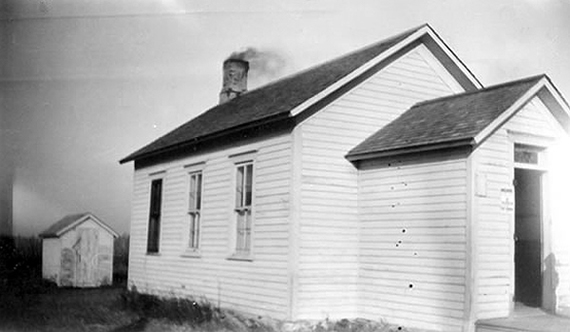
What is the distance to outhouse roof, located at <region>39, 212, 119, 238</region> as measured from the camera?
462 inches

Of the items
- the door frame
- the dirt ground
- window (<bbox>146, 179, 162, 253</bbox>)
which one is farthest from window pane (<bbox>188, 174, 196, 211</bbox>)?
the door frame

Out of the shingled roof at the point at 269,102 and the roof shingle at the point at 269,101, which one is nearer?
the shingled roof at the point at 269,102

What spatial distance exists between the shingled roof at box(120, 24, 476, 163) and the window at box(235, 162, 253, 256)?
0.87 meters

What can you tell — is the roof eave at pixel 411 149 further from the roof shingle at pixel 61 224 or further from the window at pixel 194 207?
the roof shingle at pixel 61 224

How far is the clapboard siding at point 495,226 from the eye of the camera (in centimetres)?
841

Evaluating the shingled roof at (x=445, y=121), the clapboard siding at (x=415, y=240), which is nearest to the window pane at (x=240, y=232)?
the clapboard siding at (x=415, y=240)

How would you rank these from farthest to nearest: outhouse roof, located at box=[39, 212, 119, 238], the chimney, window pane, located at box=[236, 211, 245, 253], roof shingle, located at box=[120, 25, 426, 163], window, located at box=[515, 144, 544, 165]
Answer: the chimney, outhouse roof, located at box=[39, 212, 119, 238], window pane, located at box=[236, 211, 245, 253], roof shingle, located at box=[120, 25, 426, 163], window, located at box=[515, 144, 544, 165]

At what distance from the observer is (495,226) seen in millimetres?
8656

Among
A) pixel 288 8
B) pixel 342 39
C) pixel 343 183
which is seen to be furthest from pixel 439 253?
pixel 288 8

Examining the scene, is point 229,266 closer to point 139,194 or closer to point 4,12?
point 139,194

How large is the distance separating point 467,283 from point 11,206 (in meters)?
8.15

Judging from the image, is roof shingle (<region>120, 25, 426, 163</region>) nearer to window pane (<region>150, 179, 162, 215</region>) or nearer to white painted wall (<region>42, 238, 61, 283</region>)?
window pane (<region>150, 179, 162, 215</region>)

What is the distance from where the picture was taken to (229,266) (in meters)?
11.2

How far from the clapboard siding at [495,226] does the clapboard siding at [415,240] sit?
0.81ft
